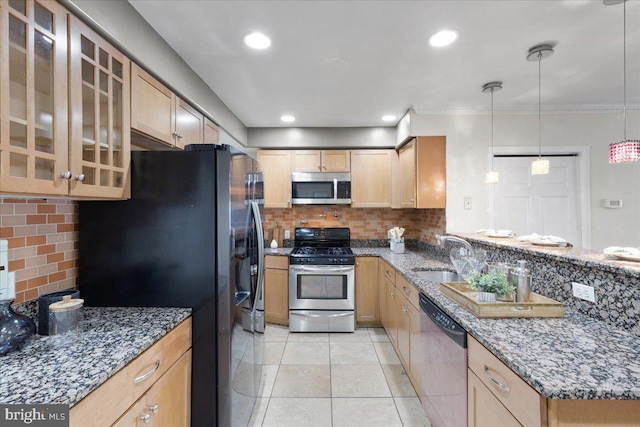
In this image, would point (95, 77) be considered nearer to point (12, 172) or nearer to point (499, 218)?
point (12, 172)

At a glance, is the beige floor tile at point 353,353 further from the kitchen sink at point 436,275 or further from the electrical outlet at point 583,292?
the electrical outlet at point 583,292

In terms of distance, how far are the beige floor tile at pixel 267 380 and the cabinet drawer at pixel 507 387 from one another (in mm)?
1576

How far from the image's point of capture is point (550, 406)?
2.84ft

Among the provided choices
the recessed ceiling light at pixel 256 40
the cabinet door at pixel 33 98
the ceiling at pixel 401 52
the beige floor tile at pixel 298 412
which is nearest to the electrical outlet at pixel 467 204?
the ceiling at pixel 401 52

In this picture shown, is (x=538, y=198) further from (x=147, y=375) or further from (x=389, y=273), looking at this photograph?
(x=147, y=375)

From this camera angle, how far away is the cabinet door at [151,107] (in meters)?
1.53

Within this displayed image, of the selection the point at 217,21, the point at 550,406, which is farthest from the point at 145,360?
the point at 217,21

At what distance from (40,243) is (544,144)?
158 inches

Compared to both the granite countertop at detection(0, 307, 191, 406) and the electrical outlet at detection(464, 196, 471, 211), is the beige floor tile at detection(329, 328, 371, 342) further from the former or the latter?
the granite countertop at detection(0, 307, 191, 406)

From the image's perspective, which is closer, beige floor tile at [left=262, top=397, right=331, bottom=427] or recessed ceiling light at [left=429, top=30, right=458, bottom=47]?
recessed ceiling light at [left=429, top=30, right=458, bottom=47]

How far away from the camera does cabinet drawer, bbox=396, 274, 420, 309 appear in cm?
206

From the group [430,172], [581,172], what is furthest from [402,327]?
[581,172]

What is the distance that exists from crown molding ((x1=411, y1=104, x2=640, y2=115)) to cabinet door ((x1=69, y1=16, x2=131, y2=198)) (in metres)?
2.51


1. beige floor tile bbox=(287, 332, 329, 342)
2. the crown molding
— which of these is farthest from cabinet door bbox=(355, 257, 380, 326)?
the crown molding
